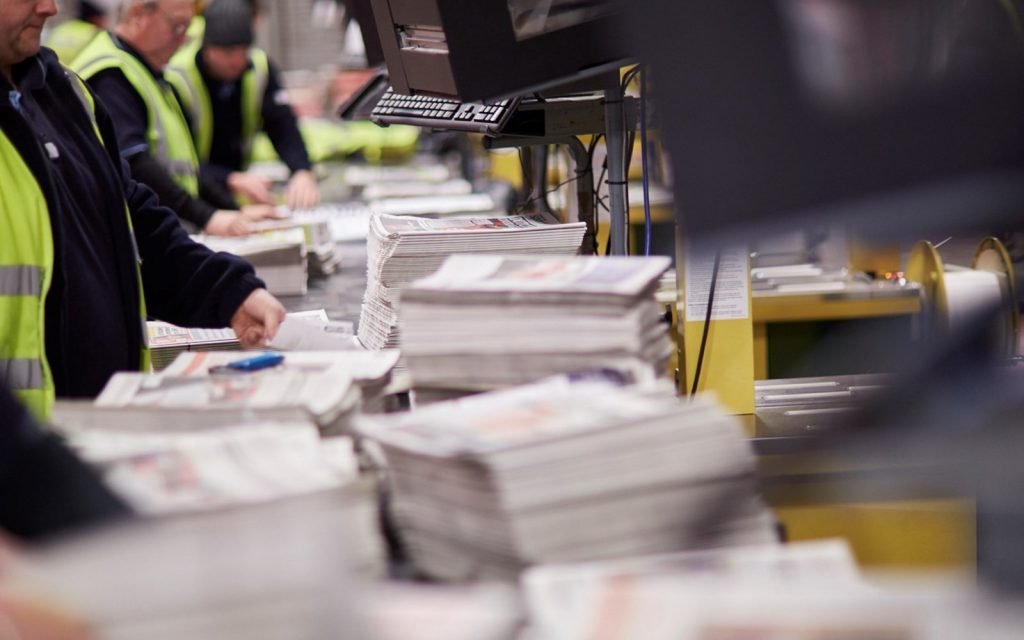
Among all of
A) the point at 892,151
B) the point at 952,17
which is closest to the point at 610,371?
the point at 892,151

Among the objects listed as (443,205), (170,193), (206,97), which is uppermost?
(206,97)

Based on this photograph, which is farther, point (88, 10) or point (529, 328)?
point (88, 10)

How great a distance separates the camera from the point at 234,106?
18.2 feet

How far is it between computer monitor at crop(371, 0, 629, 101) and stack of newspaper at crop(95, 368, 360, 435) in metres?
0.62

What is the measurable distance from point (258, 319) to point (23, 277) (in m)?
0.39

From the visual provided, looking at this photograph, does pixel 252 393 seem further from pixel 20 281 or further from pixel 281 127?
pixel 281 127

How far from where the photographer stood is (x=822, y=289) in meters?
2.67

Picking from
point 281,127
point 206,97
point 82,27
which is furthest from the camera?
point 82,27

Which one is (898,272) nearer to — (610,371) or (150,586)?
(610,371)

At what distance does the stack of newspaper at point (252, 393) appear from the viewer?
4.84ft

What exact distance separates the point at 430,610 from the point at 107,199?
59.2 inches

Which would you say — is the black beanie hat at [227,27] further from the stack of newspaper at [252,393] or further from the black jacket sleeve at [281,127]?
the stack of newspaper at [252,393]

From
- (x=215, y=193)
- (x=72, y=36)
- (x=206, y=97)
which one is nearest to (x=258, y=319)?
(x=215, y=193)

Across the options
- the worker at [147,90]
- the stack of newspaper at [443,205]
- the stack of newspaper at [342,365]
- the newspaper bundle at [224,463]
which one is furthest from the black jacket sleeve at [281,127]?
the newspaper bundle at [224,463]
